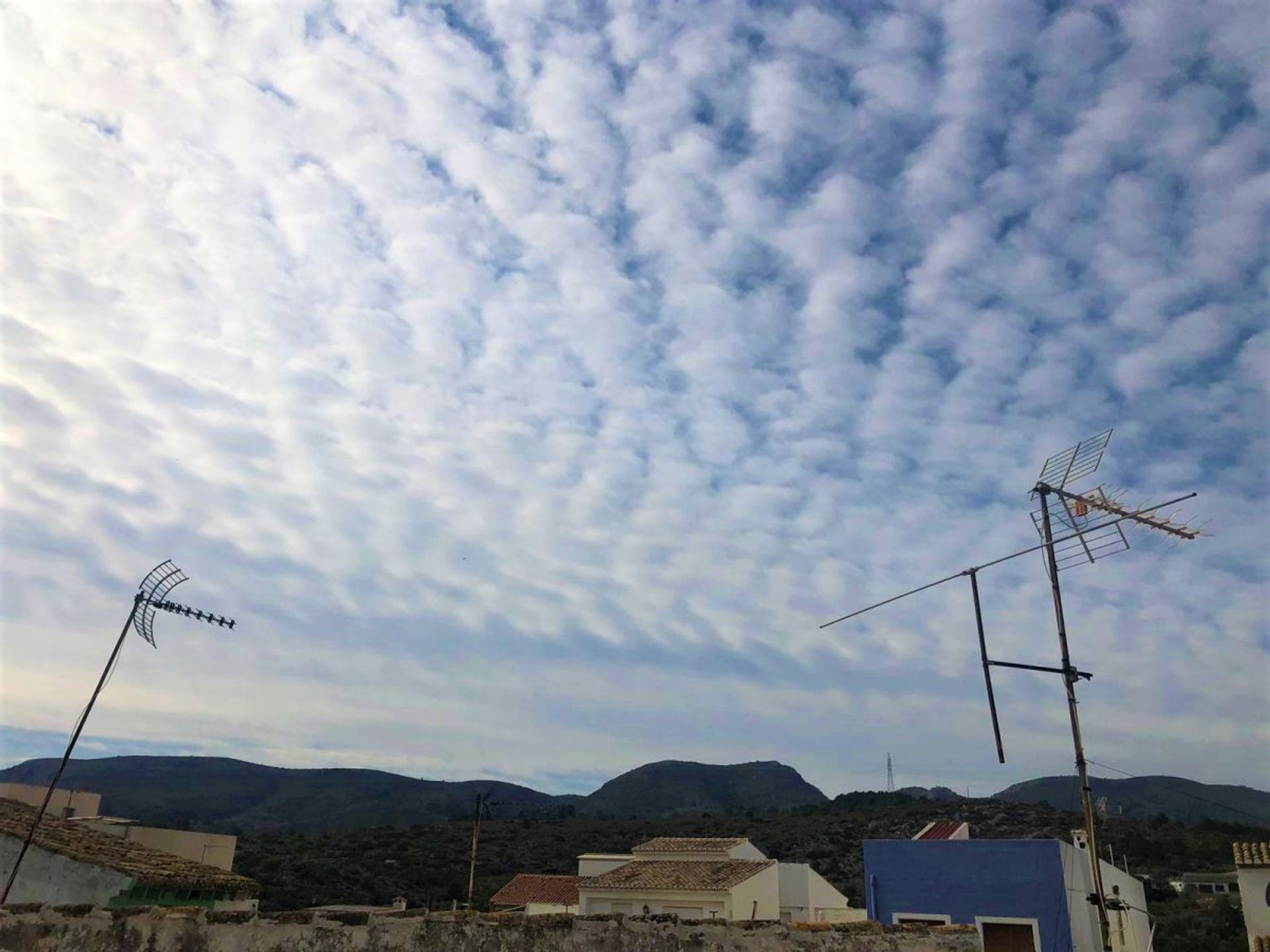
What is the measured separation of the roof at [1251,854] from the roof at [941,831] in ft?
21.9

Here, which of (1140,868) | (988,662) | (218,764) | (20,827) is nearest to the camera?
(988,662)

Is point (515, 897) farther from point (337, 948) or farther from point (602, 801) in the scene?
point (602, 801)

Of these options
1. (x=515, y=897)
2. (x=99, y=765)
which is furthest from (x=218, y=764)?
(x=515, y=897)

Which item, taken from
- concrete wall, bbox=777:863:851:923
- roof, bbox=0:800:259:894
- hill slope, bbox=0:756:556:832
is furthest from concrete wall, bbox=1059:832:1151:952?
hill slope, bbox=0:756:556:832

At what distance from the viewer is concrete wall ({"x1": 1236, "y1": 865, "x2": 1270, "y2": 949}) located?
22.3 metres

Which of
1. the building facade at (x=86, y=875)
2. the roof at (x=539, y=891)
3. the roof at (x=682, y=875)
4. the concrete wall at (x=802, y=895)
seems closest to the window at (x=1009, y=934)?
the building facade at (x=86, y=875)

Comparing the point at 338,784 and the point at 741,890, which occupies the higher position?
the point at 338,784

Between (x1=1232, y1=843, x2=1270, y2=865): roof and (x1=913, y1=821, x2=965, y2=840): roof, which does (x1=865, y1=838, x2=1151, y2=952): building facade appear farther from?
(x1=1232, y1=843, x2=1270, y2=865): roof

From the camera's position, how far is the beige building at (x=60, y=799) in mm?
25328

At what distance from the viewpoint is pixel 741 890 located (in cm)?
3203

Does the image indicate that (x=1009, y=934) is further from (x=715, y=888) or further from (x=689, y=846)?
(x=689, y=846)

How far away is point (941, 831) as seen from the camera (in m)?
22.2

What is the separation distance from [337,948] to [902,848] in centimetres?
1395

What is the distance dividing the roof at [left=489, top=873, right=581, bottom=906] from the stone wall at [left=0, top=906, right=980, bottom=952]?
114ft
